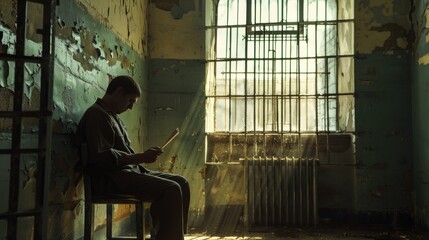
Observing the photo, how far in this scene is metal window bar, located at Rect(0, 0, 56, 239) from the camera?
1.71m

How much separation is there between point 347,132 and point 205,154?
147 centimetres

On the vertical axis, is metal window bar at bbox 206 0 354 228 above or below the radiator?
above

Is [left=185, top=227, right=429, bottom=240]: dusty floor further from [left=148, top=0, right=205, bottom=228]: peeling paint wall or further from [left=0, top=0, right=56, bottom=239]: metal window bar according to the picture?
[left=0, top=0, right=56, bottom=239]: metal window bar

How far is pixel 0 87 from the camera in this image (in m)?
1.78

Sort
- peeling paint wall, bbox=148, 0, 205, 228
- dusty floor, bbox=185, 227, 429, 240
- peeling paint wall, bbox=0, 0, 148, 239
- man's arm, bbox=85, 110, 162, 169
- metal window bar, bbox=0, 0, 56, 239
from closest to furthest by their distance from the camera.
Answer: metal window bar, bbox=0, 0, 56, 239
peeling paint wall, bbox=0, 0, 148, 239
man's arm, bbox=85, 110, 162, 169
dusty floor, bbox=185, 227, 429, 240
peeling paint wall, bbox=148, 0, 205, 228

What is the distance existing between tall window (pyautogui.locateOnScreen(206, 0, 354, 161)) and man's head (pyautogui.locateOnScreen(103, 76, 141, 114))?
6.21 ft

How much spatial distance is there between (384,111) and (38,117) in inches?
133

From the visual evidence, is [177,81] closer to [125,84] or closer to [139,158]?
[125,84]

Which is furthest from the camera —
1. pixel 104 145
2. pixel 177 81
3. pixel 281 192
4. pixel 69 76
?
pixel 177 81

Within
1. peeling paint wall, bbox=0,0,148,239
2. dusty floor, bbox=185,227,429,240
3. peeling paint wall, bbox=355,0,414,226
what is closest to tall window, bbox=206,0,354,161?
peeling paint wall, bbox=355,0,414,226

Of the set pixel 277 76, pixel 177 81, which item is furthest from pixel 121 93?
pixel 277 76

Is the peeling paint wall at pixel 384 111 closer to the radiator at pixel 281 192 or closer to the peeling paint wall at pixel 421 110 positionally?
the peeling paint wall at pixel 421 110

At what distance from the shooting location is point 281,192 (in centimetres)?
402

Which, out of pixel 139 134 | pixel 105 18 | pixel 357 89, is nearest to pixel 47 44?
pixel 105 18
